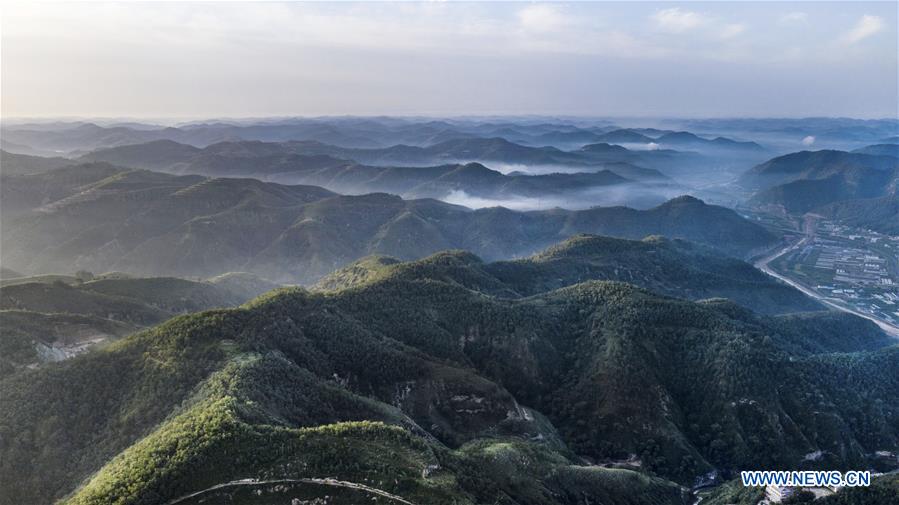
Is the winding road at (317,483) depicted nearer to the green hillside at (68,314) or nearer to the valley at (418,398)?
the valley at (418,398)

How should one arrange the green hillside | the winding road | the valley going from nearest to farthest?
the winding road → the valley → the green hillside

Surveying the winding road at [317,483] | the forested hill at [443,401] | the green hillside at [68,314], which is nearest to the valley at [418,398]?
the winding road at [317,483]

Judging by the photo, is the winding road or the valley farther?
the valley

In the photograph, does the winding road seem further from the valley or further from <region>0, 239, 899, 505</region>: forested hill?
<region>0, 239, 899, 505</region>: forested hill

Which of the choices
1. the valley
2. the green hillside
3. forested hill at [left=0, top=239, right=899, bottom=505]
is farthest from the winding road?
the green hillside

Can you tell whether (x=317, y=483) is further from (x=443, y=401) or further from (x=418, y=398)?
(x=443, y=401)

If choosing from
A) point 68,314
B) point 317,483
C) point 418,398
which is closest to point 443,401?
point 418,398

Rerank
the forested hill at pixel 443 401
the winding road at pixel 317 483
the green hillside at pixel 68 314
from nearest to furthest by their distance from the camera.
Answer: the winding road at pixel 317 483 → the forested hill at pixel 443 401 → the green hillside at pixel 68 314

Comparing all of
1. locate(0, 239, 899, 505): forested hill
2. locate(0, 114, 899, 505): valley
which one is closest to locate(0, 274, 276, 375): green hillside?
locate(0, 114, 899, 505): valley

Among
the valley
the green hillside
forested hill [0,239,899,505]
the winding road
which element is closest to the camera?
the winding road
